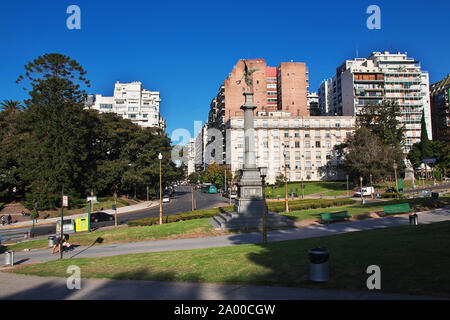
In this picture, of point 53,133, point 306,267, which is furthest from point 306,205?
point 53,133

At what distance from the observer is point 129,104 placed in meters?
107

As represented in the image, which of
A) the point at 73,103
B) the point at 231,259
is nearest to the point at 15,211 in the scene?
the point at 73,103

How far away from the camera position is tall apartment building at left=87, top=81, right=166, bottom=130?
105250mm

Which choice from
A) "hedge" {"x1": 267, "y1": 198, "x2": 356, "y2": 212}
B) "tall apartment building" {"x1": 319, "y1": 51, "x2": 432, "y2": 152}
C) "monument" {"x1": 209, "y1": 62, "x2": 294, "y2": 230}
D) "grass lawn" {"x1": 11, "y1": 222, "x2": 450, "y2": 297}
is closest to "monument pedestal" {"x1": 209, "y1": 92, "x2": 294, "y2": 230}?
"monument" {"x1": 209, "y1": 62, "x2": 294, "y2": 230}

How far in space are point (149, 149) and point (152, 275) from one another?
54.5 m

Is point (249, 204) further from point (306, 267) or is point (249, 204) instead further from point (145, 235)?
point (306, 267)

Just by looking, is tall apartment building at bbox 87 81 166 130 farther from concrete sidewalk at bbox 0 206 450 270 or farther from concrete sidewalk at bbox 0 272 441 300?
concrete sidewalk at bbox 0 272 441 300

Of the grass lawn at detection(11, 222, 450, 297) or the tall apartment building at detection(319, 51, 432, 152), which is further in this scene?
the tall apartment building at detection(319, 51, 432, 152)

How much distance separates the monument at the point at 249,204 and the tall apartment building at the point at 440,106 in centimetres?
9635

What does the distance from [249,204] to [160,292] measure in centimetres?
1578

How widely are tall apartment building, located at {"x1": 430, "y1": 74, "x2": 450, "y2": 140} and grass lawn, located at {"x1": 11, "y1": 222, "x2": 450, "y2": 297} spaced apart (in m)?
106
